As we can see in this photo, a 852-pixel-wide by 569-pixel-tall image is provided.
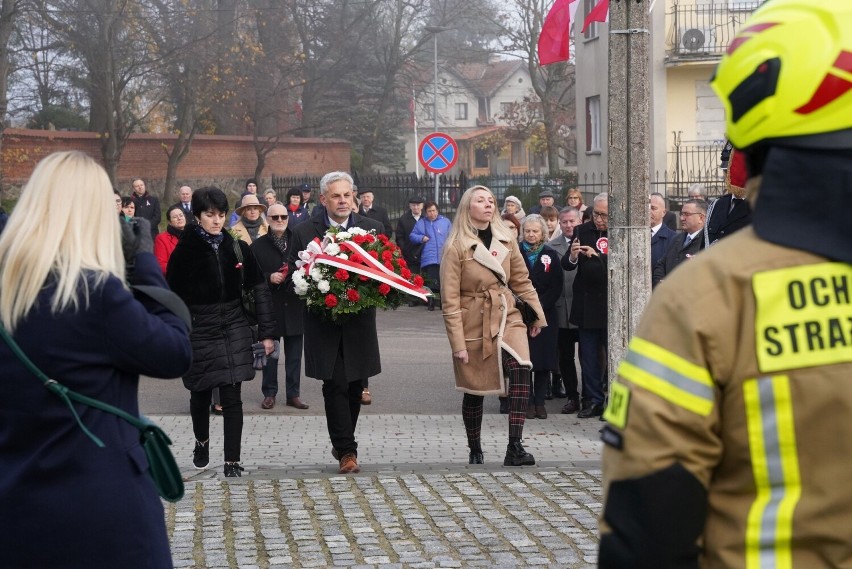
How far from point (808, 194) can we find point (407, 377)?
11.8 meters

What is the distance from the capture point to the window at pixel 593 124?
33.4 m

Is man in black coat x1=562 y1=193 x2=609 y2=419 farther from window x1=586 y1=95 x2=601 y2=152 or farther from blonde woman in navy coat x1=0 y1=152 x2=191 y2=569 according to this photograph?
window x1=586 y1=95 x2=601 y2=152

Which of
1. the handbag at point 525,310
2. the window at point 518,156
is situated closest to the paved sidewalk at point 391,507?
the handbag at point 525,310

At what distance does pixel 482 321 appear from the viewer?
28.5 feet

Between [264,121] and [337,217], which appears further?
[264,121]

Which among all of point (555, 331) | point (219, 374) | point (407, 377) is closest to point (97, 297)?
point (219, 374)

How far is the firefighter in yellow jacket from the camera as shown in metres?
2.08

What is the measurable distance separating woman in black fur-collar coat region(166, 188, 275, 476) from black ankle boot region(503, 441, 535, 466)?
1807mm

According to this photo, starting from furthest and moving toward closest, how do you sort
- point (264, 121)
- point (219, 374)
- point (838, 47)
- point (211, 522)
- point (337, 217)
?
point (264, 121), point (337, 217), point (219, 374), point (211, 522), point (838, 47)

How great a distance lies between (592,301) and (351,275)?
3.58 metres

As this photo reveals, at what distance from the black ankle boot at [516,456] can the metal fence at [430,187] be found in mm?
15527

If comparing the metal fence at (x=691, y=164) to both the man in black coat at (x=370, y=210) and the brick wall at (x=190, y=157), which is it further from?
the brick wall at (x=190, y=157)

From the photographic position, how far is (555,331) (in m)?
11.7

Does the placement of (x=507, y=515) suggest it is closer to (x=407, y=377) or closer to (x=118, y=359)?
(x=118, y=359)
